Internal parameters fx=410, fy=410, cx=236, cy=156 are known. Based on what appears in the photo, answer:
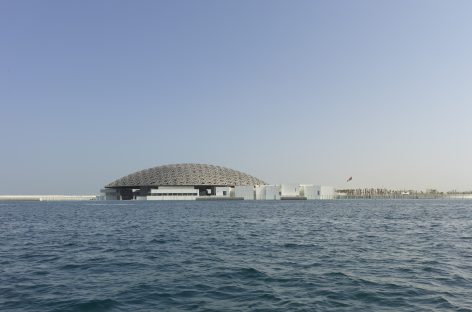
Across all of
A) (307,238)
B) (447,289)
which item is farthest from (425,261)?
(307,238)

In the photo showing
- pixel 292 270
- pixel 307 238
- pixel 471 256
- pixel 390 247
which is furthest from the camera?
pixel 307 238

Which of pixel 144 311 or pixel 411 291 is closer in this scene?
pixel 144 311

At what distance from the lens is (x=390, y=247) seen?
28.8 meters

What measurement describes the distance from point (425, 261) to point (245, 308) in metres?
13.8

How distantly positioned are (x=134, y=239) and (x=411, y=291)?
24773mm

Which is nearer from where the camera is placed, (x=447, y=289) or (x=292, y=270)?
(x=447, y=289)

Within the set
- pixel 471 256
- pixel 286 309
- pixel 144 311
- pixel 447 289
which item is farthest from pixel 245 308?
pixel 471 256

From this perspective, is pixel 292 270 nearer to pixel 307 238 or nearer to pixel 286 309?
pixel 286 309

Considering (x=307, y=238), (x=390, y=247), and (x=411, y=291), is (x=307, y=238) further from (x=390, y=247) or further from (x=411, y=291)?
(x=411, y=291)

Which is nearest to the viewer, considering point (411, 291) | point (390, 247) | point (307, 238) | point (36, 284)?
point (411, 291)

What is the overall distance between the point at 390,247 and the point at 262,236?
38.8 feet

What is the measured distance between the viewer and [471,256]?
81.4 ft

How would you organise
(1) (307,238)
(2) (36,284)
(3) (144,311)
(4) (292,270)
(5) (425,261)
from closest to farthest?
(3) (144,311) < (2) (36,284) < (4) (292,270) < (5) (425,261) < (1) (307,238)

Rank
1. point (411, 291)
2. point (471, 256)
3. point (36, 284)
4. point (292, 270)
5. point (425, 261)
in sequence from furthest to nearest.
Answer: point (471, 256), point (425, 261), point (292, 270), point (36, 284), point (411, 291)
